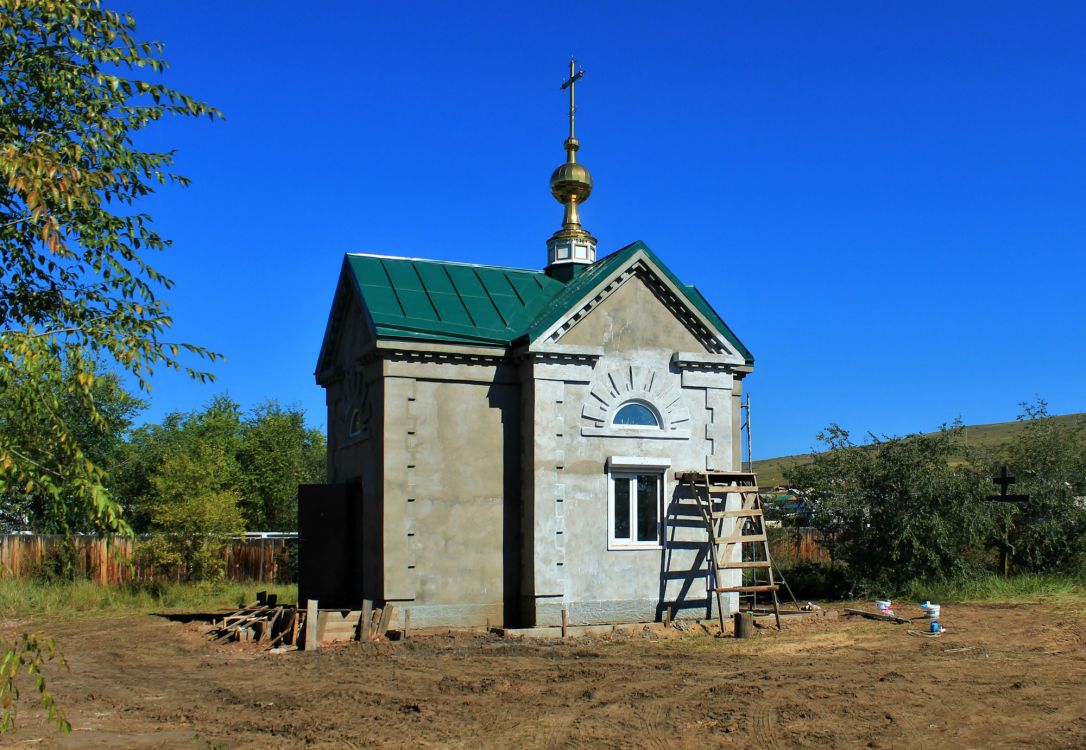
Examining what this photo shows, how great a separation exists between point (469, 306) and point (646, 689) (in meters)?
9.42

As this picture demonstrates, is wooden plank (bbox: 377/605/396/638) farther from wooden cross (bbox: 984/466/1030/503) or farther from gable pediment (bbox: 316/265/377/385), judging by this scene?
wooden cross (bbox: 984/466/1030/503)

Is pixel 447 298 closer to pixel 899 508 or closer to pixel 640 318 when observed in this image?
pixel 640 318

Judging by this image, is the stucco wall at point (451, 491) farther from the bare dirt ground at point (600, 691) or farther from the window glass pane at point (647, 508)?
the window glass pane at point (647, 508)

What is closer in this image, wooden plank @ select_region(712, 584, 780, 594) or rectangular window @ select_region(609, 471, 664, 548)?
wooden plank @ select_region(712, 584, 780, 594)

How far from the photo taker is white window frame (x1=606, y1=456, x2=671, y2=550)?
784 inches

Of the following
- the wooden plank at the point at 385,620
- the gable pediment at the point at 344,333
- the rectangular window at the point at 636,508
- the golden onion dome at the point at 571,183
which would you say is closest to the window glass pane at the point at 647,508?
the rectangular window at the point at 636,508

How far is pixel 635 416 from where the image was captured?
67.6 ft

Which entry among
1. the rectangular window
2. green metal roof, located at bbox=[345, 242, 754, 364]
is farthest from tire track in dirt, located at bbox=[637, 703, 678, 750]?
green metal roof, located at bbox=[345, 242, 754, 364]

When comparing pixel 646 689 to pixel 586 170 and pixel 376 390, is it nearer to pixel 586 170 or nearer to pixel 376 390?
pixel 376 390

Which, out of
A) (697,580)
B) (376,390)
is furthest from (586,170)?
(697,580)

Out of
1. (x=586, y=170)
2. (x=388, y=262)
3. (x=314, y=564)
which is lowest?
(x=314, y=564)

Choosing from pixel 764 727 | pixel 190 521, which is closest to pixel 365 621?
pixel 764 727

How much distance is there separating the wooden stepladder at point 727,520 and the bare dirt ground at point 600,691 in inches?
48.0

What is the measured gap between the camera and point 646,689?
1358cm
